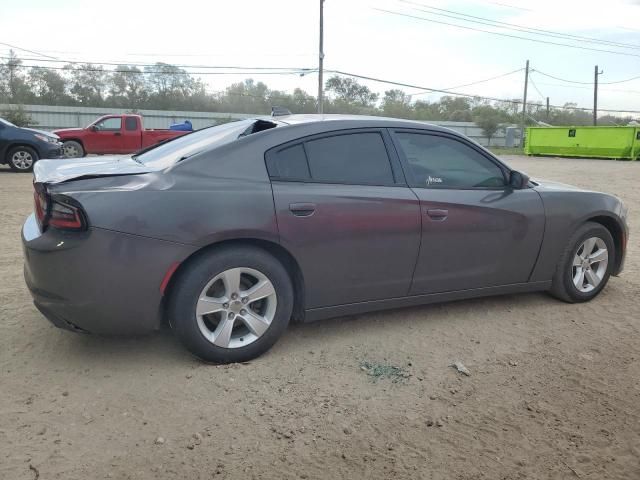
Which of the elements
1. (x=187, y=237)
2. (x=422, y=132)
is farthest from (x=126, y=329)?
(x=422, y=132)

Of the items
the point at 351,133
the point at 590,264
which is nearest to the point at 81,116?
the point at 351,133

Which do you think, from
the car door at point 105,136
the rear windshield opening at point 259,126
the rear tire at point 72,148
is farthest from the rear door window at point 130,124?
the rear windshield opening at point 259,126

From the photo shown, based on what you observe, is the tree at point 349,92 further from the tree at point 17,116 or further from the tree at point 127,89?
the tree at point 17,116

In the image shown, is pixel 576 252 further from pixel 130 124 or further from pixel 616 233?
pixel 130 124

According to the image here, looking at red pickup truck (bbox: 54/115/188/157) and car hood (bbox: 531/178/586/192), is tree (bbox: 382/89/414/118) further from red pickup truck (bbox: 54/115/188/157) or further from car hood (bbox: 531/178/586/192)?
car hood (bbox: 531/178/586/192)

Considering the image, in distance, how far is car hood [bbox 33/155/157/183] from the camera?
10.2 feet

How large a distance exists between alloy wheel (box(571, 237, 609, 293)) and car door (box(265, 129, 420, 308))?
5.53 feet

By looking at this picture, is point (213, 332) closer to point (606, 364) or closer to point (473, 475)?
point (473, 475)

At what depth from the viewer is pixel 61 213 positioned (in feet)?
9.57

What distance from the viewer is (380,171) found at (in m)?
3.64

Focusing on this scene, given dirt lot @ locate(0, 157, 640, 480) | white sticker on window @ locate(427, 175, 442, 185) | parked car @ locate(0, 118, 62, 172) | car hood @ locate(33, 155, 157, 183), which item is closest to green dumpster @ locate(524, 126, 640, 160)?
parked car @ locate(0, 118, 62, 172)

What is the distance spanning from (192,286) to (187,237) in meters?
0.28

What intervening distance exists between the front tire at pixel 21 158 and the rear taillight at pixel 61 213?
11.9 meters

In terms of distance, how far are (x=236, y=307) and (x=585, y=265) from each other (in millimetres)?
3012
